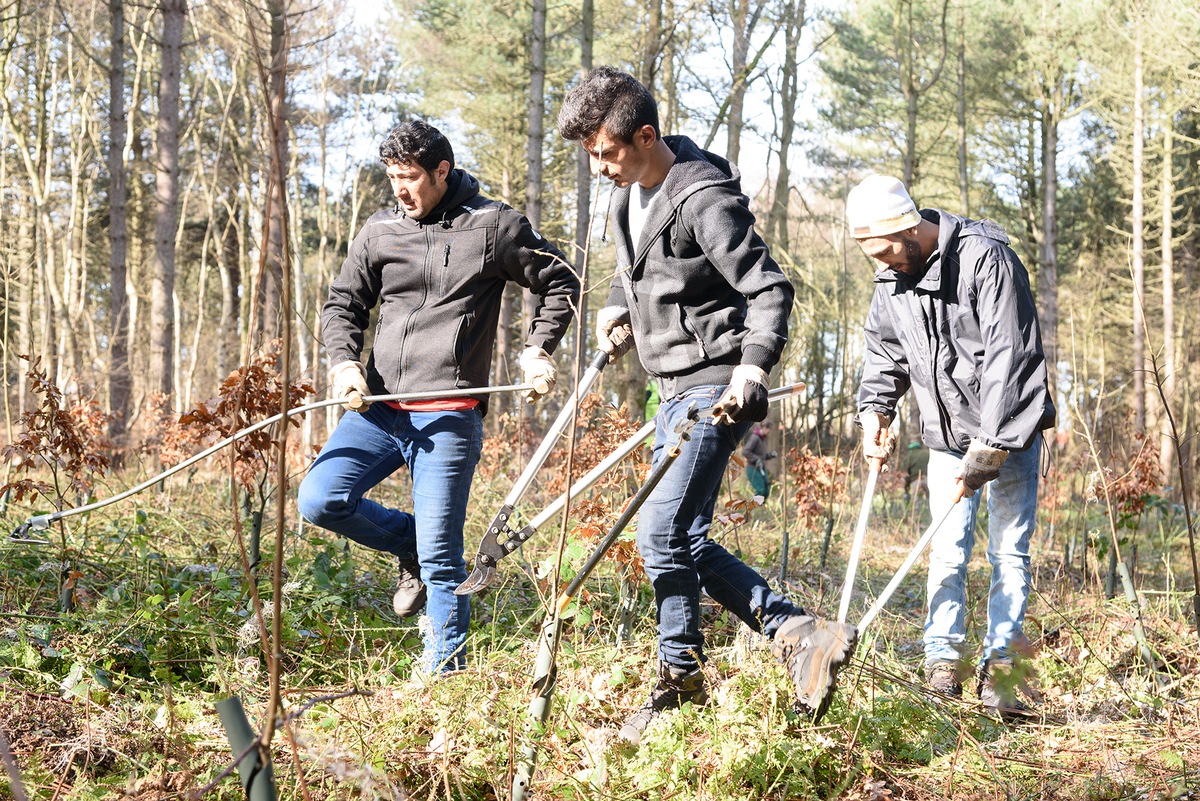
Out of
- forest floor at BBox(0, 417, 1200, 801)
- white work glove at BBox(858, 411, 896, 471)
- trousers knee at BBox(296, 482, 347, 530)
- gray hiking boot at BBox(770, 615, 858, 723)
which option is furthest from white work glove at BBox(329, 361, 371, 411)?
white work glove at BBox(858, 411, 896, 471)

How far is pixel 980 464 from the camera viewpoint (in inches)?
131

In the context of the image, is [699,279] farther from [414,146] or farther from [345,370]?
[345,370]

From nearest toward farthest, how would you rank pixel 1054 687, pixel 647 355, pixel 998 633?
pixel 647 355, pixel 998 633, pixel 1054 687

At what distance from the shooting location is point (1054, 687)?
4035 mm

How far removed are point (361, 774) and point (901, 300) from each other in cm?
256

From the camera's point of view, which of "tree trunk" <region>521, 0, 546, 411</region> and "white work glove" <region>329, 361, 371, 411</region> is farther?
"tree trunk" <region>521, 0, 546, 411</region>

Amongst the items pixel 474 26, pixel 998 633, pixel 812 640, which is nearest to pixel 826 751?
pixel 812 640

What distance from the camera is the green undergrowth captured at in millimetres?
2561

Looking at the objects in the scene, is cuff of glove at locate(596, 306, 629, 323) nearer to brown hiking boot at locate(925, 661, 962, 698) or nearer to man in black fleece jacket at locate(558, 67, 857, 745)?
man in black fleece jacket at locate(558, 67, 857, 745)

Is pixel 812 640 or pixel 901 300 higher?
pixel 901 300

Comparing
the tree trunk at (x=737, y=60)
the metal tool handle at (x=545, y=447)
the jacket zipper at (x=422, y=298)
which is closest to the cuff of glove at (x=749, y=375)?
the metal tool handle at (x=545, y=447)

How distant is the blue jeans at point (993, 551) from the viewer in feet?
11.9

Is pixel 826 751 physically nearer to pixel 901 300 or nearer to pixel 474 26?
pixel 901 300

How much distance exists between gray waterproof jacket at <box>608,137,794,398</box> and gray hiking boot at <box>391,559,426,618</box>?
1238 millimetres
